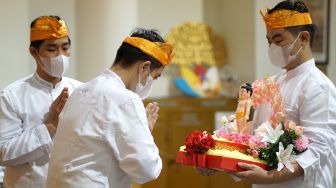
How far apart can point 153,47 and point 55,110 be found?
2.42 ft

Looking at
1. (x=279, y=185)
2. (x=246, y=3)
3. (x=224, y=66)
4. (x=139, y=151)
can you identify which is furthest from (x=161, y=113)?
(x=139, y=151)

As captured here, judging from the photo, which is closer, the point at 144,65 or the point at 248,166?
the point at 144,65

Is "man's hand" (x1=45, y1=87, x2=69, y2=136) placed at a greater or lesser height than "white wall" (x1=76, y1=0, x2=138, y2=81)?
lesser

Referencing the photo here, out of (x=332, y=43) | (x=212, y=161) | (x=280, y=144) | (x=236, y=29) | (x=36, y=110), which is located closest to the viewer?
(x=280, y=144)

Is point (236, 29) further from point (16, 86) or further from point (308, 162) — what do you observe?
point (308, 162)

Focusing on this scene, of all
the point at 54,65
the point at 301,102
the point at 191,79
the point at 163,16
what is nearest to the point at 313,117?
the point at 301,102

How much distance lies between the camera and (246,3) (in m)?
4.88

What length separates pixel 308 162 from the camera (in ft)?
7.20

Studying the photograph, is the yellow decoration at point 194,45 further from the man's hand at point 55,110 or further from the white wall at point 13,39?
the man's hand at point 55,110

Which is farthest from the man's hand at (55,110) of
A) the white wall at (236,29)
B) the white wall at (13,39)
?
the white wall at (236,29)

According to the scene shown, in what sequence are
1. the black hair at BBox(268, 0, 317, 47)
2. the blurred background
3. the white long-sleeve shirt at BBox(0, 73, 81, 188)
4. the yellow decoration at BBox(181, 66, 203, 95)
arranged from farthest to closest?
1. the yellow decoration at BBox(181, 66, 203, 95)
2. the blurred background
3. the white long-sleeve shirt at BBox(0, 73, 81, 188)
4. the black hair at BBox(268, 0, 317, 47)

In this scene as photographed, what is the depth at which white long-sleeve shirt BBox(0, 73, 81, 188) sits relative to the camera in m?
2.48

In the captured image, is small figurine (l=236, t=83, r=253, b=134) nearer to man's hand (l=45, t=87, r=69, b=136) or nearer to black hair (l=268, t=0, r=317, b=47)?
black hair (l=268, t=0, r=317, b=47)

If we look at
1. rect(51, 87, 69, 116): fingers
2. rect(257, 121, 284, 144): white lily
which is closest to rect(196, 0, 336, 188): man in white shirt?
rect(257, 121, 284, 144): white lily
